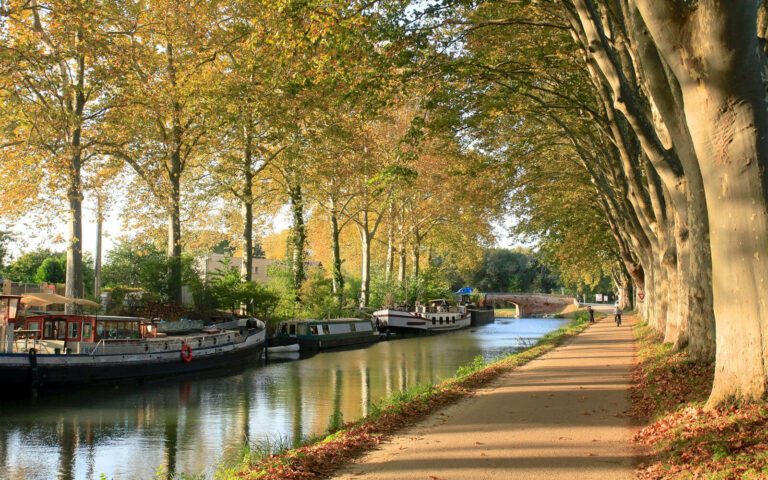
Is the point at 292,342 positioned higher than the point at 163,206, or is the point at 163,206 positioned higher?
the point at 163,206

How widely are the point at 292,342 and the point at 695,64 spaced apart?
3233 centimetres

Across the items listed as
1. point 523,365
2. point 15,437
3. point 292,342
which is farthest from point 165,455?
point 292,342

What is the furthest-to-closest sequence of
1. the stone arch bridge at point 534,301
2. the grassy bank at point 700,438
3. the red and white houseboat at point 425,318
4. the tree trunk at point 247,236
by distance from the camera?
1. the stone arch bridge at point 534,301
2. the red and white houseboat at point 425,318
3. the tree trunk at point 247,236
4. the grassy bank at point 700,438

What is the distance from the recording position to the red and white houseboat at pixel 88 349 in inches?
822

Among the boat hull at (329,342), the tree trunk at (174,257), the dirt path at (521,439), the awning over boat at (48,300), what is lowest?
the boat hull at (329,342)

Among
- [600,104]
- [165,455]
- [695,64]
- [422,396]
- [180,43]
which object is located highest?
[180,43]

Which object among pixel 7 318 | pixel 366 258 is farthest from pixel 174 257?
pixel 366 258

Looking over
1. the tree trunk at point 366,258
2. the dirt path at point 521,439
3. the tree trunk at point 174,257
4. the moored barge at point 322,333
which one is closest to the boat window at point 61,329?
the tree trunk at point 174,257

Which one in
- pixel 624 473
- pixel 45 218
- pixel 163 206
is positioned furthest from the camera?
pixel 163 206

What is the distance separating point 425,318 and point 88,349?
113ft

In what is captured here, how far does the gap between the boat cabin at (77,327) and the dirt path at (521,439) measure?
17.2m

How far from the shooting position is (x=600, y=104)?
18.2m

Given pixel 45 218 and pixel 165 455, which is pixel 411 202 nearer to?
pixel 45 218

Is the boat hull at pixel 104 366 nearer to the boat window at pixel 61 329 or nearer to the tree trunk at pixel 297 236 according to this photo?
the boat window at pixel 61 329
